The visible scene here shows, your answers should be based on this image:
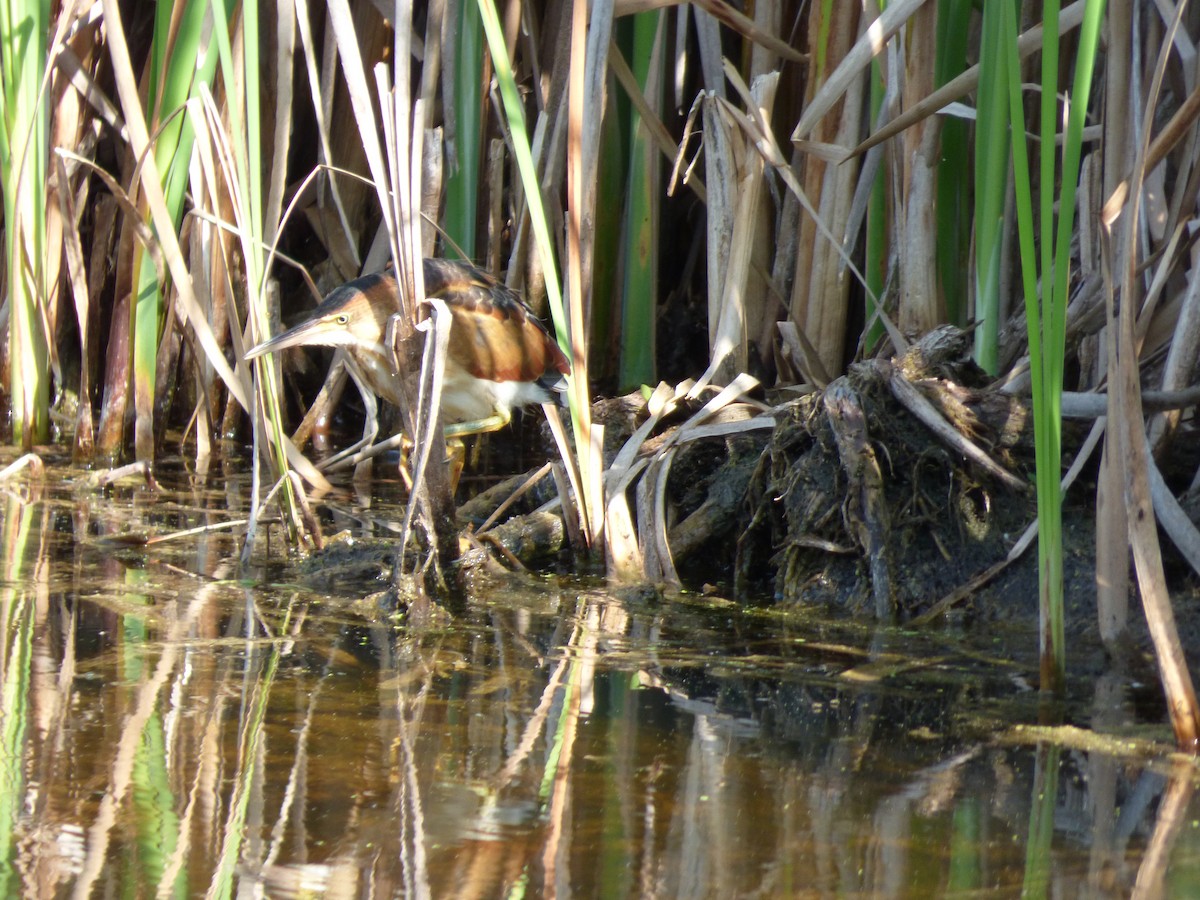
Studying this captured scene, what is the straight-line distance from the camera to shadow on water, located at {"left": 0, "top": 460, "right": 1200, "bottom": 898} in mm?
1897

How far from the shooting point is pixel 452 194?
201 inches

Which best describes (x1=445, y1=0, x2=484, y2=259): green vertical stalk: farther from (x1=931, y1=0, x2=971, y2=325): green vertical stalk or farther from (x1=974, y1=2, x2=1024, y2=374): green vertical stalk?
(x1=974, y1=2, x2=1024, y2=374): green vertical stalk

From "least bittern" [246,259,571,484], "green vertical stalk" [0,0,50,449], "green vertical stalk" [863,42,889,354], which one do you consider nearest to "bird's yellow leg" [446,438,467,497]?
"least bittern" [246,259,571,484]

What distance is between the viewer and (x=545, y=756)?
2359mm

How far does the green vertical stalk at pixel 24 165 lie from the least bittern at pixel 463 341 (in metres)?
1.00

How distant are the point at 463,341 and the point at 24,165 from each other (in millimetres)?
1557

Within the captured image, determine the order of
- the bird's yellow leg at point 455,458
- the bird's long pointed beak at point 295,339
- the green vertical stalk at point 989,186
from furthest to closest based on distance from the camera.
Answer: the bird's yellow leg at point 455,458
the bird's long pointed beak at point 295,339
the green vertical stalk at point 989,186

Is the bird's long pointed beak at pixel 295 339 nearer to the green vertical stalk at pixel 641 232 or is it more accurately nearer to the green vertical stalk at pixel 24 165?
the green vertical stalk at pixel 24 165

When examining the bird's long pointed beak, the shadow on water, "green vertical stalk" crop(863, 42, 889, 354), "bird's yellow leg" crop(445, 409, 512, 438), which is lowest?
the shadow on water

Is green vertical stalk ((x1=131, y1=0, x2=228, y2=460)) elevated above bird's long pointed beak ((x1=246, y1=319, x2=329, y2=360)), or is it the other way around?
green vertical stalk ((x1=131, y1=0, x2=228, y2=460))

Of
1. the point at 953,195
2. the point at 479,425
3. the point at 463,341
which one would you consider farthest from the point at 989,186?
Answer: the point at 479,425

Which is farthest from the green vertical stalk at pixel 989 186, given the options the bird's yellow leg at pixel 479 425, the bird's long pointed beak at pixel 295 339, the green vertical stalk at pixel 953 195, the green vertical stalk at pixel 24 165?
the green vertical stalk at pixel 24 165

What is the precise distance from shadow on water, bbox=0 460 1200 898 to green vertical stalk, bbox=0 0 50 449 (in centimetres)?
146

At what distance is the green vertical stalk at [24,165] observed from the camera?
4.43m
